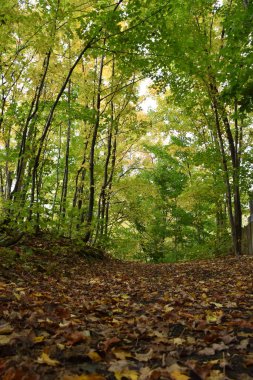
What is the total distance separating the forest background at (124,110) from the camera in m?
7.66

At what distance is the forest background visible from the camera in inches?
301

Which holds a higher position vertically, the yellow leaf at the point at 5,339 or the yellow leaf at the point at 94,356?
the yellow leaf at the point at 5,339

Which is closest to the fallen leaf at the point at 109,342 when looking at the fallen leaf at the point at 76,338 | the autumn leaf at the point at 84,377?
the fallen leaf at the point at 76,338

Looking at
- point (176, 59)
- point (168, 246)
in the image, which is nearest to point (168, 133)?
point (168, 246)

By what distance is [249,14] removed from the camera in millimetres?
6980

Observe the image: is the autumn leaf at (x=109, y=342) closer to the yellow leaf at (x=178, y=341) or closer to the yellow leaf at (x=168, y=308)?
the yellow leaf at (x=178, y=341)

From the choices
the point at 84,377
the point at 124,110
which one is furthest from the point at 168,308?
the point at 124,110

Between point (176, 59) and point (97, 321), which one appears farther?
point (176, 59)

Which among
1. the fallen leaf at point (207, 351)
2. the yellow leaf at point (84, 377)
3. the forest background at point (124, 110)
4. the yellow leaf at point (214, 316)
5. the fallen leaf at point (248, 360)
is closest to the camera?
the yellow leaf at point (84, 377)

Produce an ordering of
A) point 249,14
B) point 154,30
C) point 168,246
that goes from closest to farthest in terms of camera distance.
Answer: point 249,14 → point 154,30 → point 168,246

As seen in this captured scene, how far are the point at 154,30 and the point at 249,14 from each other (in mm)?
2282

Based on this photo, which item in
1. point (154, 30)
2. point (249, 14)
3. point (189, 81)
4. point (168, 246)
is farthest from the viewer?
point (168, 246)

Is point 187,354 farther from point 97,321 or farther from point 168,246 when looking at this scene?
point 168,246

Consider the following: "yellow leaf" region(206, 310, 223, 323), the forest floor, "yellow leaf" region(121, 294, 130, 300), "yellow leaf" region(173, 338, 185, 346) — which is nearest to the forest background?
"yellow leaf" region(121, 294, 130, 300)
